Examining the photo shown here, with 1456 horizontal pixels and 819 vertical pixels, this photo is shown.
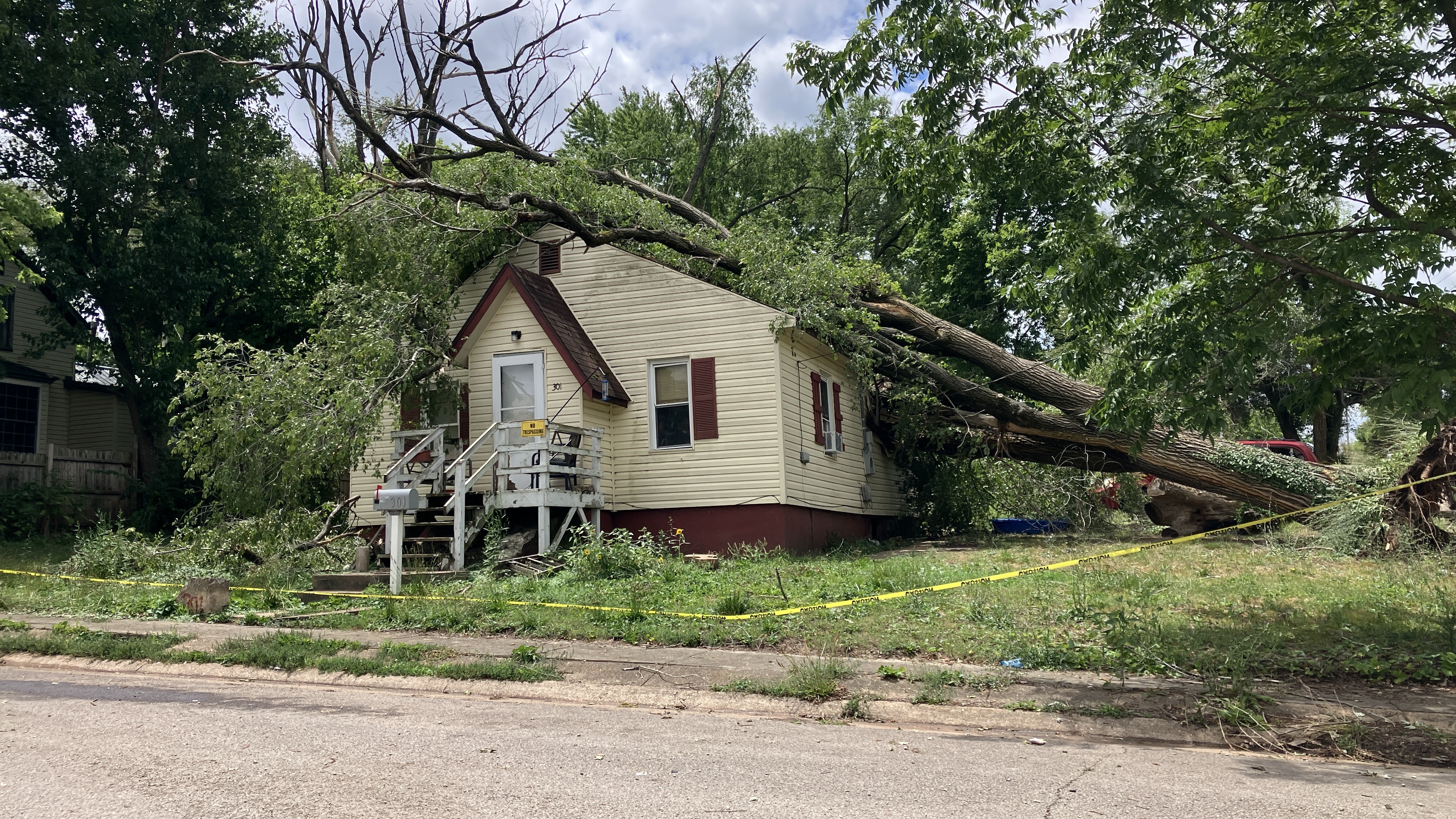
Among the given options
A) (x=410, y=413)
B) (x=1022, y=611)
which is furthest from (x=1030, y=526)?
(x=410, y=413)

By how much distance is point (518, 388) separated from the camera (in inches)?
668

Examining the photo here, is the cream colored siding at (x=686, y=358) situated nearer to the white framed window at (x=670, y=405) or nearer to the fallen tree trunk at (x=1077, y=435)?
the white framed window at (x=670, y=405)

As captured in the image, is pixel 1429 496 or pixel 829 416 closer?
pixel 1429 496

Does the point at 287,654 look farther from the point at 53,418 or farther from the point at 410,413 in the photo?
the point at 53,418

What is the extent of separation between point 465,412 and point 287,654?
28.5 feet

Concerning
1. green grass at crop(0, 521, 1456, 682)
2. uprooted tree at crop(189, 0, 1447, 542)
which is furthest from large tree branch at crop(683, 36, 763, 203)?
green grass at crop(0, 521, 1456, 682)

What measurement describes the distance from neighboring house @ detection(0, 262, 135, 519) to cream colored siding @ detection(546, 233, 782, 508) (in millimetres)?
13299

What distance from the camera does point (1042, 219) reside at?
26609 millimetres

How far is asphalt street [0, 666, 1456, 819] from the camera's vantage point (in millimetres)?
4855

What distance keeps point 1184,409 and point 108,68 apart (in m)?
23.6

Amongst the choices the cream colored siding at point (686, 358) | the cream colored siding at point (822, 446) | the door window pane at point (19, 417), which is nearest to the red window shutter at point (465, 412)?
the cream colored siding at point (686, 358)

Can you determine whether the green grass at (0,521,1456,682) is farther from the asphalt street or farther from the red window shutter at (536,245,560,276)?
the red window shutter at (536,245,560,276)

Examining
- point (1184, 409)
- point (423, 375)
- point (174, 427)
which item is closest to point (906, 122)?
point (1184, 409)

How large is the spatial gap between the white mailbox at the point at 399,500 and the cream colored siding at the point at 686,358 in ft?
17.2
